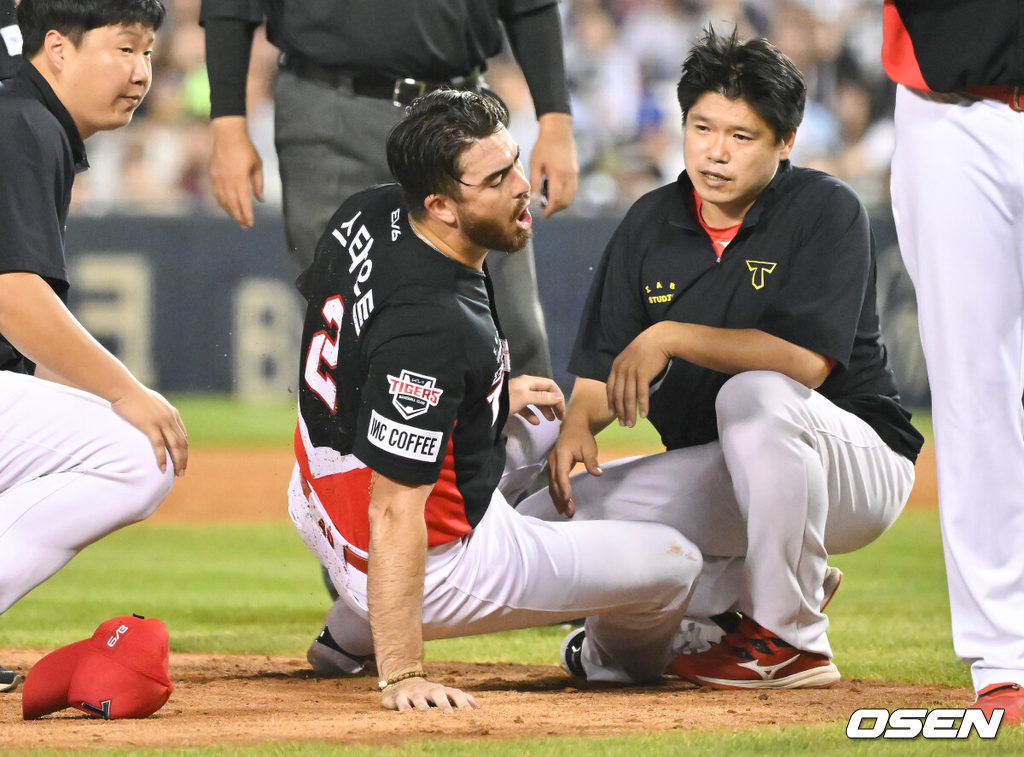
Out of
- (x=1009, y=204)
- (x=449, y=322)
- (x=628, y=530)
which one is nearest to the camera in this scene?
(x=1009, y=204)

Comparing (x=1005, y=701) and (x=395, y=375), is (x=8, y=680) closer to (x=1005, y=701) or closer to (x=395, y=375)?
(x=395, y=375)

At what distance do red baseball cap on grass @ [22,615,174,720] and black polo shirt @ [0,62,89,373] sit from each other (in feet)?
2.72

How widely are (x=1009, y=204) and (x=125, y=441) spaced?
6.37 feet

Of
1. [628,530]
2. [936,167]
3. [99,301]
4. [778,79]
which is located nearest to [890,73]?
[936,167]

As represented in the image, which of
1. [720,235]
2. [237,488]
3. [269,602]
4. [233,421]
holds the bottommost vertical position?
[233,421]

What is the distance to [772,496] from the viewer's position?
10.6ft

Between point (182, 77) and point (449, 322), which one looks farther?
point (182, 77)

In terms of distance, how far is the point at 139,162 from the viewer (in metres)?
11.7

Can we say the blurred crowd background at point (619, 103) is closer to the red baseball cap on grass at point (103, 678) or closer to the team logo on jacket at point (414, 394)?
the team logo on jacket at point (414, 394)

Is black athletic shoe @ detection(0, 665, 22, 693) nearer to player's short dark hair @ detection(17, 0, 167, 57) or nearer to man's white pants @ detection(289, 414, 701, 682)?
man's white pants @ detection(289, 414, 701, 682)

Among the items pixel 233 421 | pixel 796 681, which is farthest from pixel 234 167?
pixel 233 421

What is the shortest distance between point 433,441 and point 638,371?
2.36 feet

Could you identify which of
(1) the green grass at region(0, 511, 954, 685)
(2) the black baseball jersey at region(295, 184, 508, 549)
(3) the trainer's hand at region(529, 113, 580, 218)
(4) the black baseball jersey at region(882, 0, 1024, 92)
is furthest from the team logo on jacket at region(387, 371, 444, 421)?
(3) the trainer's hand at region(529, 113, 580, 218)

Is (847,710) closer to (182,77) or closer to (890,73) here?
(890,73)
